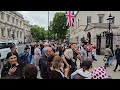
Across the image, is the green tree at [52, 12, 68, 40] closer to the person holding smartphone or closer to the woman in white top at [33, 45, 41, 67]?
the woman in white top at [33, 45, 41, 67]

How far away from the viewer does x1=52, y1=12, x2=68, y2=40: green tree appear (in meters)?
54.3

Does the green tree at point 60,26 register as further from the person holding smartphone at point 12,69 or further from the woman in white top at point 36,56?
the person holding smartphone at point 12,69

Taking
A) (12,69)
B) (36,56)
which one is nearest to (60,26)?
(36,56)

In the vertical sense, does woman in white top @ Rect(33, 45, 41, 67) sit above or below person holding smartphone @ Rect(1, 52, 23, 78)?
below

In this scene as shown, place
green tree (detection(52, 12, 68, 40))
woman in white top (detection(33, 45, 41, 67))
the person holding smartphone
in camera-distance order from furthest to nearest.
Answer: green tree (detection(52, 12, 68, 40)), woman in white top (detection(33, 45, 41, 67)), the person holding smartphone

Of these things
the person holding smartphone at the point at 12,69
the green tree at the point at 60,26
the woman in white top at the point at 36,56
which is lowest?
the woman in white top at the point at 36,56

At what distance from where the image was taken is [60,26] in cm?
5800

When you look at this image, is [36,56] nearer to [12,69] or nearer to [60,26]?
[12,69]

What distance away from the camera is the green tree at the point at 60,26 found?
5429 cm

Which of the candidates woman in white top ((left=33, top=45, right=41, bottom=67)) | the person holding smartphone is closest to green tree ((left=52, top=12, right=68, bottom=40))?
woman in white top ((left=33, top=45, right=41, bottom=67))

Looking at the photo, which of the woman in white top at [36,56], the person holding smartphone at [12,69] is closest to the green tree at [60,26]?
the woman in white top at [36,56]

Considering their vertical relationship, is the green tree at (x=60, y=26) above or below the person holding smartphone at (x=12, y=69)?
above
